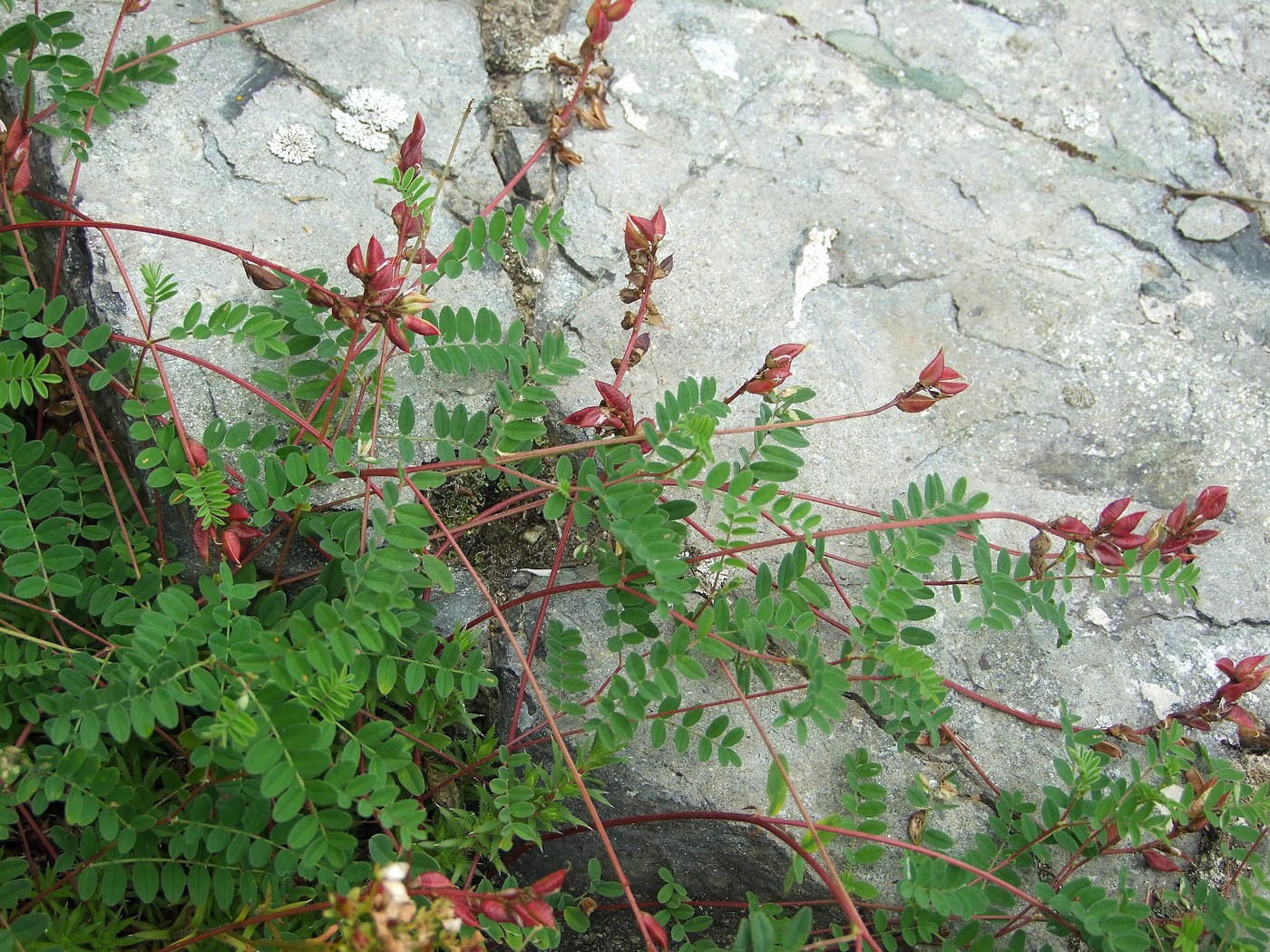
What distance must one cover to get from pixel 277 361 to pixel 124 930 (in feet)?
4.35

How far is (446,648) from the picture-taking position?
216 cm

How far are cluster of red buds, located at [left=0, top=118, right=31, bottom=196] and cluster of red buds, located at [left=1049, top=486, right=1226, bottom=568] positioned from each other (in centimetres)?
263

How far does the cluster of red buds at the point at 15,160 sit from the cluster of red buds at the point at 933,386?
7.24 ft

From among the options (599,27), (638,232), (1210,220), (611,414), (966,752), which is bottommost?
(966,752)

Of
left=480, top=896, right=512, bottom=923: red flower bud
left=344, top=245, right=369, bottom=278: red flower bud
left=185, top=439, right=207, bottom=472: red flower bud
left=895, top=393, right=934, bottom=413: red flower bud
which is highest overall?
left=344, top=245, right=369, bottom=278: red flower bud

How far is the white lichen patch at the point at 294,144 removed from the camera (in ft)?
9.06

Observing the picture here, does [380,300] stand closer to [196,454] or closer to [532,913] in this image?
[196,454]

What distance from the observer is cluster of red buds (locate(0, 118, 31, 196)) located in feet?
8.07

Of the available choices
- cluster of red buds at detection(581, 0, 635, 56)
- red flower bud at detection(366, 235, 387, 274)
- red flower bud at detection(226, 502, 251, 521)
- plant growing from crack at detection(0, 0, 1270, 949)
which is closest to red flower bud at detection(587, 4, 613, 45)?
cluster of red buds at detection(581, 0, 635, 56)

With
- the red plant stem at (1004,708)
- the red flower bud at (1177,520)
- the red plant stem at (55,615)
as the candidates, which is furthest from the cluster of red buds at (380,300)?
the red flower bud at (1177,520)

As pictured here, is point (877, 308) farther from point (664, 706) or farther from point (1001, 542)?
point (664, 706)

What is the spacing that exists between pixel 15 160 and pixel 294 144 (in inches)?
26.6

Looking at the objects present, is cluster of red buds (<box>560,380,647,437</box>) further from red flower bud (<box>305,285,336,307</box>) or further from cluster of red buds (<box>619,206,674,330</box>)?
red flower bud (<box>305,285,336,307</box>)

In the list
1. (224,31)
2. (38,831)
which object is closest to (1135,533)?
(38,831)
